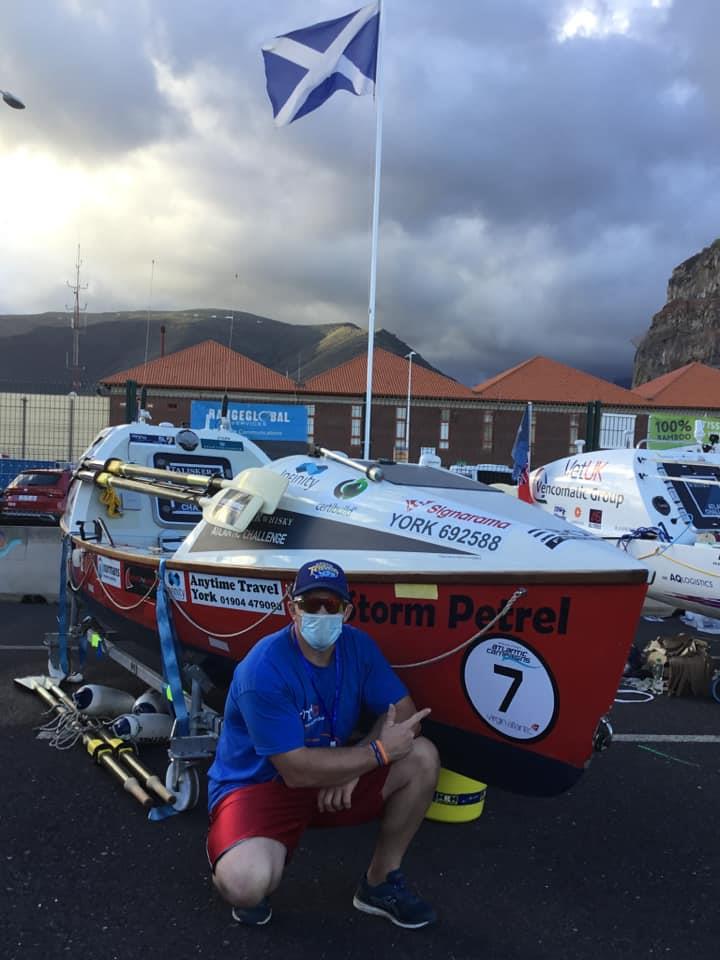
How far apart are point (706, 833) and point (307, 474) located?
9.28 ft

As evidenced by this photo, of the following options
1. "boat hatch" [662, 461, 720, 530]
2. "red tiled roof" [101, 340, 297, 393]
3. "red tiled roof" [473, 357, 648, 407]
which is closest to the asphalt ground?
"boat hatch" [662, 461, 720, 530]

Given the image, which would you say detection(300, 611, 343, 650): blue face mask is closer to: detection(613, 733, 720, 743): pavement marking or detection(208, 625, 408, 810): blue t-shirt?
detection(208, 625, 408, 810): blue t-shirt

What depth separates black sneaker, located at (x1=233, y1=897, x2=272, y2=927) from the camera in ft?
9.11

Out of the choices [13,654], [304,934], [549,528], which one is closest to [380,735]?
[304,934]

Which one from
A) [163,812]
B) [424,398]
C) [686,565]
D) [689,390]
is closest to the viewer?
[163,812]

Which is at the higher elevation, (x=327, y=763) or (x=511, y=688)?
(x=511, y=688)

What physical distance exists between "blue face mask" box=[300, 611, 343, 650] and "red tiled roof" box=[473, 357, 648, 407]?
51.0 metres

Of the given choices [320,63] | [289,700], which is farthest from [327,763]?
[320,63]

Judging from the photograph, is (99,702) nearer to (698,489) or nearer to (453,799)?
(453,799)

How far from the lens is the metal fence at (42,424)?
2056 centimetres

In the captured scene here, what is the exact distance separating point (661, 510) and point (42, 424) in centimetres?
1933

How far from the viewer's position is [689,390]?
5456cm

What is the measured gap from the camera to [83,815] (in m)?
3.74

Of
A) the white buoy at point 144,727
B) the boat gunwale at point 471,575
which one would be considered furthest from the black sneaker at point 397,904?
the white buoy at point 144,727
